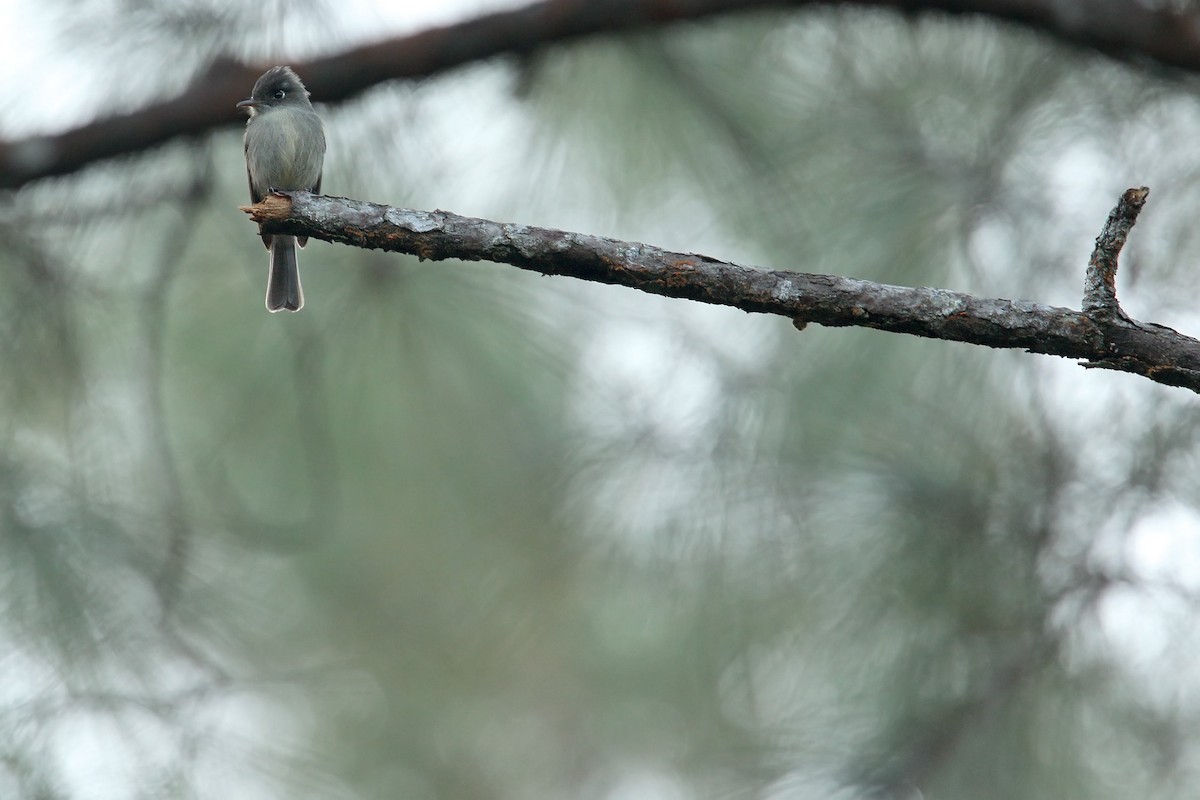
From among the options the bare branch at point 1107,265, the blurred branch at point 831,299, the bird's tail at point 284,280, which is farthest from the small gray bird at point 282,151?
the bare branch at point 1107,265

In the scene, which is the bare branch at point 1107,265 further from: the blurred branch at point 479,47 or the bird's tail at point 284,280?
the bird's tail at point 284,280

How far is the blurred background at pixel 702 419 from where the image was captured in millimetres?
2396

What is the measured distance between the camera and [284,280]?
290cm

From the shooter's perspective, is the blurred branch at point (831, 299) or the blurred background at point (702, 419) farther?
the blurred background at point (702, 419)

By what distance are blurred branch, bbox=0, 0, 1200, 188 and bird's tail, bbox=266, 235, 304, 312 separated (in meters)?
0.40

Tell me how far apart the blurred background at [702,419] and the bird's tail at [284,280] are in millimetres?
78

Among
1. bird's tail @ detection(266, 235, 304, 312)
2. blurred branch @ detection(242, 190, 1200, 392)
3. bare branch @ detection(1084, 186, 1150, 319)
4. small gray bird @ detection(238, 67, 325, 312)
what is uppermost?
small gray bird @ detection(238, 67, 325, 312)

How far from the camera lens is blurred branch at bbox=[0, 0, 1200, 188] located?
2.50 meters

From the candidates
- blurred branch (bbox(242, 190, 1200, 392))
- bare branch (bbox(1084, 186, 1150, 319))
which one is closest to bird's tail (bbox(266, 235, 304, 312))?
blurred branch (bbox(242, 190, 1200, 392))

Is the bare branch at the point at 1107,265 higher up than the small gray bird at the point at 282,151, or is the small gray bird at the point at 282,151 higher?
the small gray bird at the point at 282,151

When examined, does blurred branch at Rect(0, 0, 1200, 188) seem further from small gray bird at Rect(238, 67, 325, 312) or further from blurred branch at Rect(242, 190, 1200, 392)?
blurred branch at Rect(242, 190, 1200, 392)

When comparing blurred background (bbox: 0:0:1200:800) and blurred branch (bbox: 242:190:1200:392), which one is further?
blurred background (bbox: 0:0:1200:800)

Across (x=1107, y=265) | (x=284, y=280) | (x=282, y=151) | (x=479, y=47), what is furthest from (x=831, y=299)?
(x=284, y=280)

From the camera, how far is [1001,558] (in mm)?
2490
